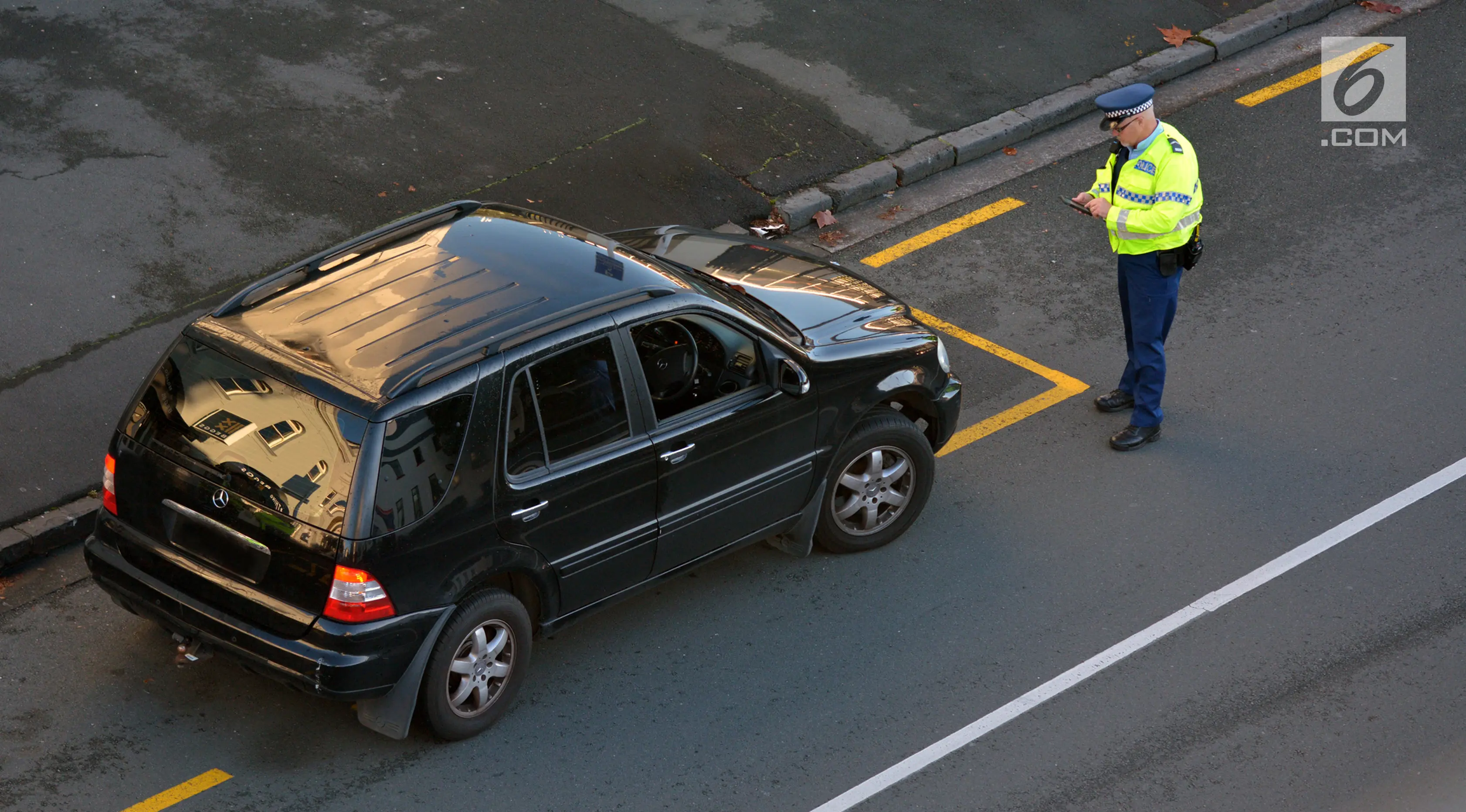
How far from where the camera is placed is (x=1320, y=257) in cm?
1019

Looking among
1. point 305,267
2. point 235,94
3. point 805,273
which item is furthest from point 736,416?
point 235,94

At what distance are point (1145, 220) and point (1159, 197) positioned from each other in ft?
0.47

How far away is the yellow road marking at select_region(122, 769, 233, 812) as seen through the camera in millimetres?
5793

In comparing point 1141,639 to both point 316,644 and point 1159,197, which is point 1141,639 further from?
point 316,644

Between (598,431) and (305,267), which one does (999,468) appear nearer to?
(598,431)

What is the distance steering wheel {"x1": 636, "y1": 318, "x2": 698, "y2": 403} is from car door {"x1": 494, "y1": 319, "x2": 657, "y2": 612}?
0.19 m

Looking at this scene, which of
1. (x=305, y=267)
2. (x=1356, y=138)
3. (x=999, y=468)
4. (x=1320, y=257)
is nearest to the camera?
(x=305, y=267)

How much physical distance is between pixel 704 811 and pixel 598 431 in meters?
1.63

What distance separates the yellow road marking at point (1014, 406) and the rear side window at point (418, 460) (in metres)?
3.30

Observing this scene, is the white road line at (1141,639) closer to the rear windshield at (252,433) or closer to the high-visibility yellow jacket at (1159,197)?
the high-visibility yellow jacket at (1159,197)

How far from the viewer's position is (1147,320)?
326 inches

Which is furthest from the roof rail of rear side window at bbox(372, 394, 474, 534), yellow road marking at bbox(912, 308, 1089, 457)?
yellow road marking at bbox(912, 308, 1089, 457)

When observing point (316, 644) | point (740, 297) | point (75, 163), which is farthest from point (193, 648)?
point (75, 163)

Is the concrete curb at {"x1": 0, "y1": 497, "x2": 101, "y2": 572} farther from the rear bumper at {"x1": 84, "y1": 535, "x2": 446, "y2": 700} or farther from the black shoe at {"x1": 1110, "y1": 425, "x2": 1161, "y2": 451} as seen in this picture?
the black shoe at {"x1": 1110, "y1": 425, "x2": 1161, "y2": 451}
